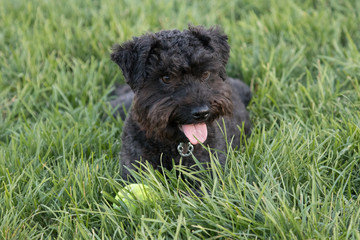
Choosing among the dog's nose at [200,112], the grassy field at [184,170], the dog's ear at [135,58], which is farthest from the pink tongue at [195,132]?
the dog's ear at [135,58]

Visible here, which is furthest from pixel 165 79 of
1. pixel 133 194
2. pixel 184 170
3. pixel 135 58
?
pixel 133 194

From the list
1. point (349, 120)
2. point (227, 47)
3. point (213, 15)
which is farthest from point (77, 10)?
point (349, 120)

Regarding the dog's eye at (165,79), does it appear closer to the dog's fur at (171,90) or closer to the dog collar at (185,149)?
the dog's fur at (171,90)

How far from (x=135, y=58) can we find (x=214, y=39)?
816 millimetres

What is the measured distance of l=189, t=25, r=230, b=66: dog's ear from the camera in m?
4.12

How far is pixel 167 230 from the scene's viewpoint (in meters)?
3.34

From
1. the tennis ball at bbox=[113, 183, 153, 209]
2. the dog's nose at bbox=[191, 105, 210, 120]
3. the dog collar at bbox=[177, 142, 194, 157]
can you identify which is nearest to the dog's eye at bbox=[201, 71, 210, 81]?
the dog's nose at bbox=[191, 105, 210, 120]

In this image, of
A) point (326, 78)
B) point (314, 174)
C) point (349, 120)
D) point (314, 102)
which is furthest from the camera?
point (326, 78)

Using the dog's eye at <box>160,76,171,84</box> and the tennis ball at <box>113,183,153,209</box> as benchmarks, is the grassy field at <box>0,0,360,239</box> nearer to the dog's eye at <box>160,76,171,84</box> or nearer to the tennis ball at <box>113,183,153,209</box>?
the tennis ball at <box>113,183,153,209</box>

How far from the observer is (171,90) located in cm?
388

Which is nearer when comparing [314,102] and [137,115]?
[137,115]

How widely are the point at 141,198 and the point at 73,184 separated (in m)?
0.65

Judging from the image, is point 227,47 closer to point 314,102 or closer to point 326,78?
point 314,102

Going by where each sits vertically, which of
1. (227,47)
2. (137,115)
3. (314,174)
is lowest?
(314,174)
